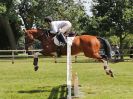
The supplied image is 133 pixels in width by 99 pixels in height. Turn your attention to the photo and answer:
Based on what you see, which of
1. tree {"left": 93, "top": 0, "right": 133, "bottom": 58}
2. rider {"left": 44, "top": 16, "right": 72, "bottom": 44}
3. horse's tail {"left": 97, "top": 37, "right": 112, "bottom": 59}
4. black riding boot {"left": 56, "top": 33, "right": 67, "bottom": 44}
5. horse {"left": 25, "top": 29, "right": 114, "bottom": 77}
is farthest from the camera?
tree {"left": 93, "top": 0, "right": 133, "bottom": 58}

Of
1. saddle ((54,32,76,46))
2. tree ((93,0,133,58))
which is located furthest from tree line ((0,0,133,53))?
saddle ((54,32,76,46))

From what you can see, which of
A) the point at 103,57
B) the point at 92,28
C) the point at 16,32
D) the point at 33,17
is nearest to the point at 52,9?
the point at 33,17

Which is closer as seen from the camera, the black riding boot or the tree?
the black riding boot

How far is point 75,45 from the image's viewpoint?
15.3 m

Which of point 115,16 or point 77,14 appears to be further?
point 77,14

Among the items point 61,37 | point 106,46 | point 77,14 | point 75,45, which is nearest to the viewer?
point 61,37

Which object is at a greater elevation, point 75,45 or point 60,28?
point 60,28

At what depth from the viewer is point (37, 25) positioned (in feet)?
203

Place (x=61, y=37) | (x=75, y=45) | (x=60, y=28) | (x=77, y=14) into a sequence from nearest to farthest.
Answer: (x=60, y=28)
(x=61, y=37)
(x=75, y=45)
(x=77, y=14)

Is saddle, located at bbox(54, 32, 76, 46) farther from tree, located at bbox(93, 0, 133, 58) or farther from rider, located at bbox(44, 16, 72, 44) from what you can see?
tree, located at bbox(93, 0, 133, 58)

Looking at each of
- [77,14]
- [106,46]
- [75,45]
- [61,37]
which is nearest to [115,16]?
[77,14]

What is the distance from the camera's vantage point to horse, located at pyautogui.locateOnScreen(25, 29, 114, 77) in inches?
590

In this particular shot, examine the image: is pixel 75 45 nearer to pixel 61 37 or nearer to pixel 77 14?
pixel 61 37

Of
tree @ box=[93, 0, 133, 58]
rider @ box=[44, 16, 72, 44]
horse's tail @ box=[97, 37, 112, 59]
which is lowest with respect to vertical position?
horse's tail @ box=[97, 37, 112, 59]
